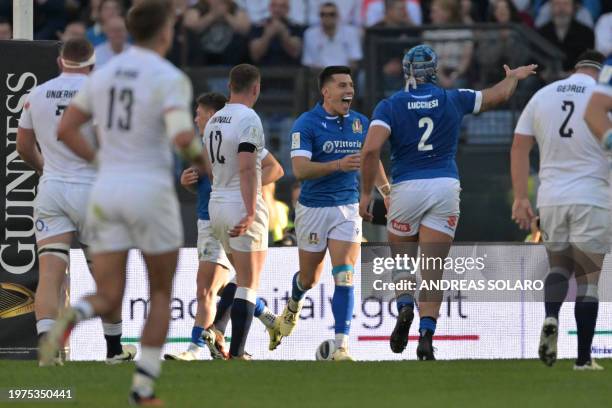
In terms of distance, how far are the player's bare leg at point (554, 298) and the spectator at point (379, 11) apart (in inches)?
415

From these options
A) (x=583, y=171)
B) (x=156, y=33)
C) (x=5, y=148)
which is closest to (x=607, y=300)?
(x=583, y=171)

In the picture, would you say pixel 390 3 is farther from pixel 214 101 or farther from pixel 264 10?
pixel 214 101

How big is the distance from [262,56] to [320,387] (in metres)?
11.1

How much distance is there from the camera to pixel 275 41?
67.9ft

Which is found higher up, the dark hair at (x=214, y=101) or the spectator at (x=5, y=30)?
the spectator at (x=5, y=30)

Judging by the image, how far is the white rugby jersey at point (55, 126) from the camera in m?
11.2

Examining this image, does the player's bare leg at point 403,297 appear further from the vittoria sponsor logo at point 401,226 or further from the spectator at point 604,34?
the spectator at point 604,34

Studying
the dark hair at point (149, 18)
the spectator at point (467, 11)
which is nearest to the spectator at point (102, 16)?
the spectator at point (467, 11)

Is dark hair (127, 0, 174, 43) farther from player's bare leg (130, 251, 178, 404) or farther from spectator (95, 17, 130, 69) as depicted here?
spectator (95, 17, 130, 69)

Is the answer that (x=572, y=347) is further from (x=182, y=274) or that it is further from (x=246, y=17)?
(x=246, y=17)

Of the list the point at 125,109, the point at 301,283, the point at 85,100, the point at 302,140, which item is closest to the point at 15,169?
the point at 302,140

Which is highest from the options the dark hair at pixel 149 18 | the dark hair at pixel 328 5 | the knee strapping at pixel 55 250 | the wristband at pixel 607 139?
the dark hair at pixel 149 18

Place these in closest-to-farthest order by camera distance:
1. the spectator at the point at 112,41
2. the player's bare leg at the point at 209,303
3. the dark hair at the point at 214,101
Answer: the player's bare leg at the point at 209,303 → the dark hair at the point at 214,101 → the spectator at the point at 112,41

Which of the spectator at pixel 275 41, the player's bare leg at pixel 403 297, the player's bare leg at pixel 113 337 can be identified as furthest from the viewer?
the spectator at pixel 275 41
